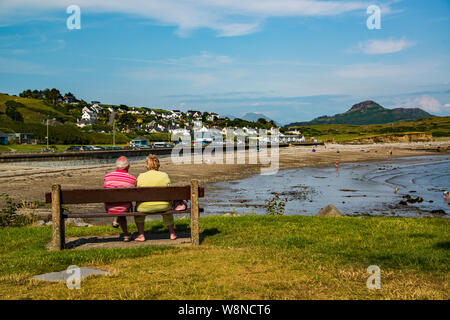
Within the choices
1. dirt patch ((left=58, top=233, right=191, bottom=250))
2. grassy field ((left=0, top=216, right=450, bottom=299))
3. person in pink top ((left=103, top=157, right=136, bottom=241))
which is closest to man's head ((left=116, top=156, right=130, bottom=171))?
person in pink top ((left=103, top=157, right=136, bottom=241))

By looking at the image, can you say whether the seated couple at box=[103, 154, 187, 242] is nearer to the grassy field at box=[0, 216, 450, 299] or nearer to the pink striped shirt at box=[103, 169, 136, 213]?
the pink striped shirt at box=[103, 169, 136, 213]

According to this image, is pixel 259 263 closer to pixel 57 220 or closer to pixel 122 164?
pixel 122 164

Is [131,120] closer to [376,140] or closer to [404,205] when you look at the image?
[376,140]

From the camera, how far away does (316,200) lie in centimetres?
2527

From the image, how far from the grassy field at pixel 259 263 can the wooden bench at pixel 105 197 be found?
52cm

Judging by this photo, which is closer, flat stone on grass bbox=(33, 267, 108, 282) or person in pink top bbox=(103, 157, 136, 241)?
flat stone on grass bbox=(33, 267, 108, 282)

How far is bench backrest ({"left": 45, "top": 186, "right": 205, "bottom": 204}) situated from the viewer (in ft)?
25.7

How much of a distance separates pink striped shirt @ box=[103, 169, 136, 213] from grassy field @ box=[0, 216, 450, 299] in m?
1.04

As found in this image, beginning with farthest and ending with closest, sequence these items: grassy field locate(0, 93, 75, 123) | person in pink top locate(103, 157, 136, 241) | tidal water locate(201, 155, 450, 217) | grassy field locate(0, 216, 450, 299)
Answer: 1. grassy field locate(0, 93, 75, 123)
2. tidal water locate(201, 155, 450, 217)
3. person in pink top locate(103, 157, 136, 241)
4. grassy field locate(0, 216, 450, 299)

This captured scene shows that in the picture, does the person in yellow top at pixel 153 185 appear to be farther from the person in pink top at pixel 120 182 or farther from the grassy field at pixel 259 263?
the grassy field at pixel 259 263

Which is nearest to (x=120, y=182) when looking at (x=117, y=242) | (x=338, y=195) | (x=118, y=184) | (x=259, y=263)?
(x=118, y=184)

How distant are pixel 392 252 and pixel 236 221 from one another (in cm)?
453

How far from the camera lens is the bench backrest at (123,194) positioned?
7.84m
